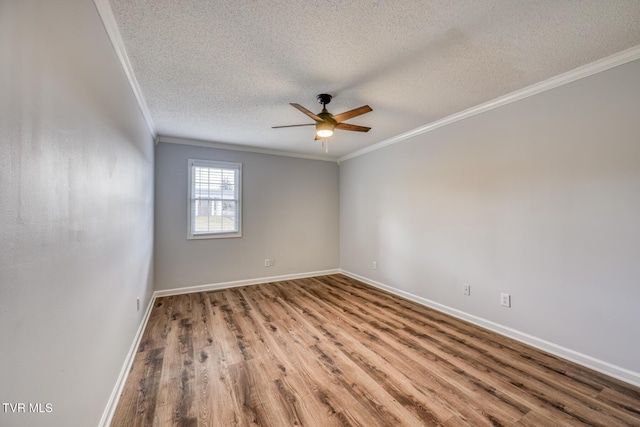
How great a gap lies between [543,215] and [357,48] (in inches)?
91.8

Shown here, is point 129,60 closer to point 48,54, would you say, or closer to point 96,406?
point 48,54

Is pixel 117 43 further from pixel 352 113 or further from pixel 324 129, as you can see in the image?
pixel 352 113

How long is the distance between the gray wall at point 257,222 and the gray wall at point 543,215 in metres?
1.99

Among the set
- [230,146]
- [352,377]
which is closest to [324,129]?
[352,377]

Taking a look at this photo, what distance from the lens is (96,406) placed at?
4.54 feet

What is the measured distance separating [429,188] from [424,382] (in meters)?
2.43

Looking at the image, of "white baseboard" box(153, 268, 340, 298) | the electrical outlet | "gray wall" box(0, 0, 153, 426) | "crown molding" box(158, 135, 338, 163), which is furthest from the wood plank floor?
"crown molding" box(158, 135, 338, 163)

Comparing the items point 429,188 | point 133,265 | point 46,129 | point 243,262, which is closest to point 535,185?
point 429,188

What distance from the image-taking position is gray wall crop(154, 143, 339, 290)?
4039 millimetres

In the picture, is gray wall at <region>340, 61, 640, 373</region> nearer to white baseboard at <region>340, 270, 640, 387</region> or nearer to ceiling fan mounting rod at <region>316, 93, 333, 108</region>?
white baseboard at <region>340, 270, 640, 387</region>

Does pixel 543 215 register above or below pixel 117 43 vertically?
below

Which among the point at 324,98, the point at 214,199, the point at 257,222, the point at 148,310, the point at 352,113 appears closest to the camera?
the point at 352,113

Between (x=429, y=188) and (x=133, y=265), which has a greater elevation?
(x=429, y=188)

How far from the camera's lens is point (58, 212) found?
1007 millimetres
